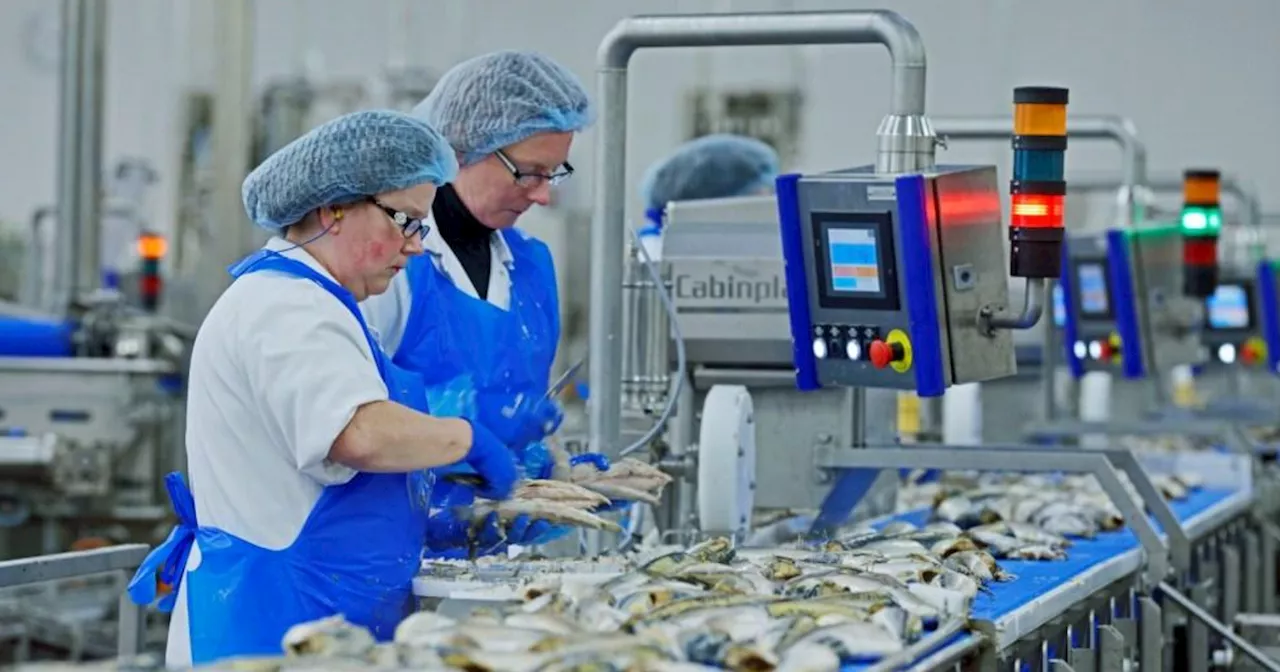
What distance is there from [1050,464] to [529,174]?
1.22 metres

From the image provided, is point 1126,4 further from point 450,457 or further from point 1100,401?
point 450,457

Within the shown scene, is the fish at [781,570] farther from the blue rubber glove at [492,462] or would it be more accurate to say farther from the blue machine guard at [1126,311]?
the blue machine guard at [1126,311]

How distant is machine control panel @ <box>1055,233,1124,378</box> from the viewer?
694 centimetres

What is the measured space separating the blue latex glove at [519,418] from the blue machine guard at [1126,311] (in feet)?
11.3

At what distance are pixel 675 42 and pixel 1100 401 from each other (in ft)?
14.9

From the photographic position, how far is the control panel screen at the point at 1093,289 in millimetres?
6945

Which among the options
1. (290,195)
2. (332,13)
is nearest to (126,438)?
(290,195)

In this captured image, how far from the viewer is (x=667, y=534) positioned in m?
4.28

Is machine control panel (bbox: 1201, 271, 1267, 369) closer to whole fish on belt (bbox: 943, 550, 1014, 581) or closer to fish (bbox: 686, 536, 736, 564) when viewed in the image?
whole fish on belt (bbox: 943, 550, 1014, 581)

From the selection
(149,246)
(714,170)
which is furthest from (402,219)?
(149,246)

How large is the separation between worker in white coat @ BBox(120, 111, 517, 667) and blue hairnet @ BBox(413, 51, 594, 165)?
2.23 ft

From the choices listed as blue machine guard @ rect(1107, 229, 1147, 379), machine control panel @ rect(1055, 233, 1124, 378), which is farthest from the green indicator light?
machine control panel @ rect(1055, 233, 1124, 378)

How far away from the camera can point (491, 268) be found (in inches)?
153

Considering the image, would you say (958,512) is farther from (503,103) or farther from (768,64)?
(768,64)
